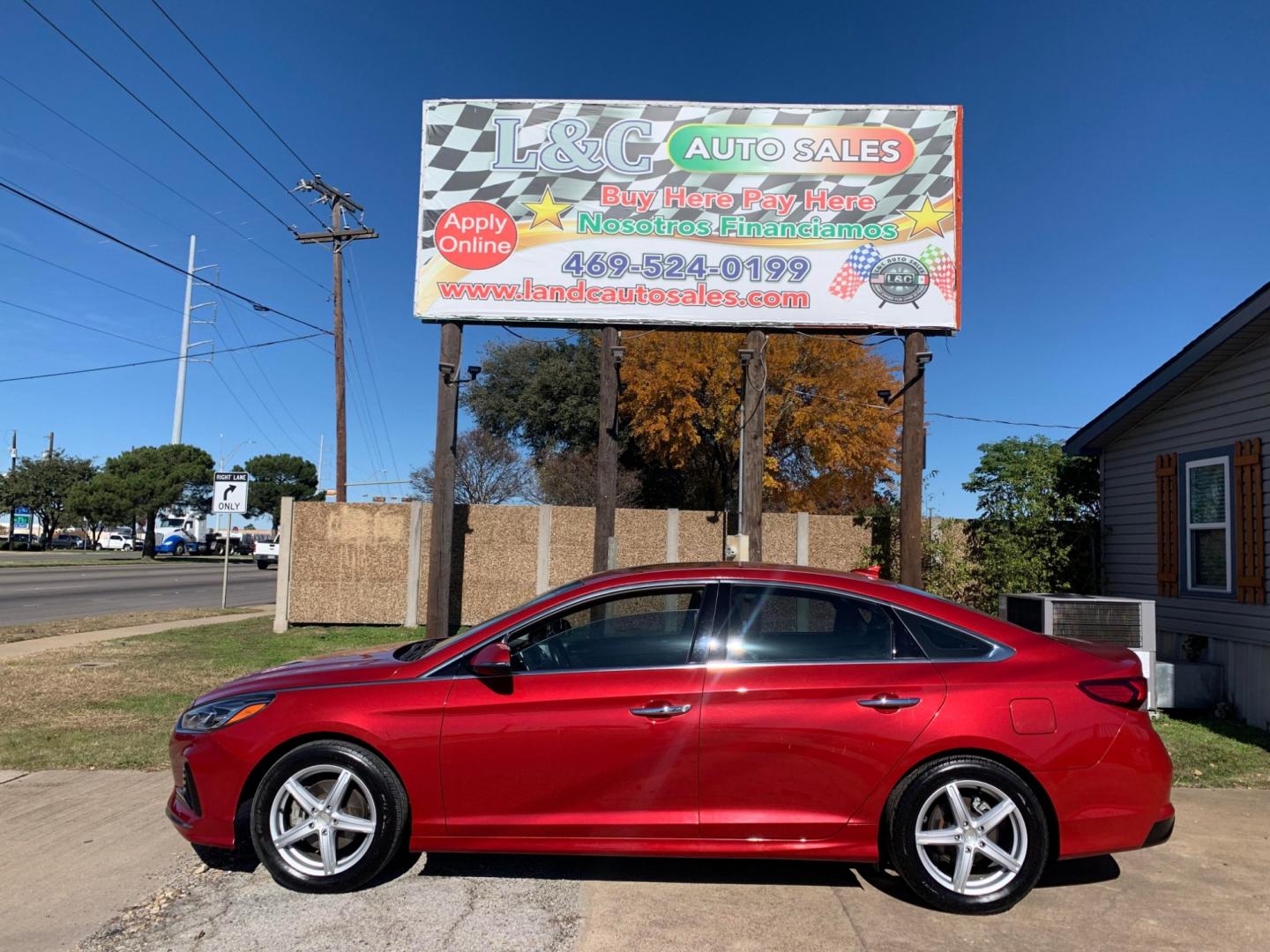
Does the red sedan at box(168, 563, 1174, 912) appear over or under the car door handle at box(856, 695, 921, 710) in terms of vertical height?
under

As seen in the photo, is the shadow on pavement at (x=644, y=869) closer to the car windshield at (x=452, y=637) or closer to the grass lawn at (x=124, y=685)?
the car windshield at (x=452, y=637)

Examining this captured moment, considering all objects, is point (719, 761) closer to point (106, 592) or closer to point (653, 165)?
point (653, 165)

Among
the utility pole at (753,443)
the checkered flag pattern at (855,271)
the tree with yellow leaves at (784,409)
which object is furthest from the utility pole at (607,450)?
the tree with yellow leaves at (784,409)

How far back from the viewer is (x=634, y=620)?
4203 mm

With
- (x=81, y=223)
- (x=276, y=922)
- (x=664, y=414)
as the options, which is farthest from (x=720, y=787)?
(x=664, y=414)

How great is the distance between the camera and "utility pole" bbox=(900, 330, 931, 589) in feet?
31.7

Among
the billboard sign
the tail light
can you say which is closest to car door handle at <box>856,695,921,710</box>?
the tail light

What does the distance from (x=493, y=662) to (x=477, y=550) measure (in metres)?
9.49

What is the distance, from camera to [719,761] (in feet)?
12.0

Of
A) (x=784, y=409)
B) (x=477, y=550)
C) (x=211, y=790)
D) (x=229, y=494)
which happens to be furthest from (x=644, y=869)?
(x=784, y=409)

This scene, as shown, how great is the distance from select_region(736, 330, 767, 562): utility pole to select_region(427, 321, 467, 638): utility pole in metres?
3.48

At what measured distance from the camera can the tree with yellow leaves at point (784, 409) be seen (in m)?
23.6

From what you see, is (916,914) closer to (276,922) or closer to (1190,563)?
(276,922)

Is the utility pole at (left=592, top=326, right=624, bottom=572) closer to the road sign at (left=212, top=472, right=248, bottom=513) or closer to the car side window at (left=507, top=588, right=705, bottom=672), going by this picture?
the car side window at (left=507, top=588, right=705, bottom=672)
